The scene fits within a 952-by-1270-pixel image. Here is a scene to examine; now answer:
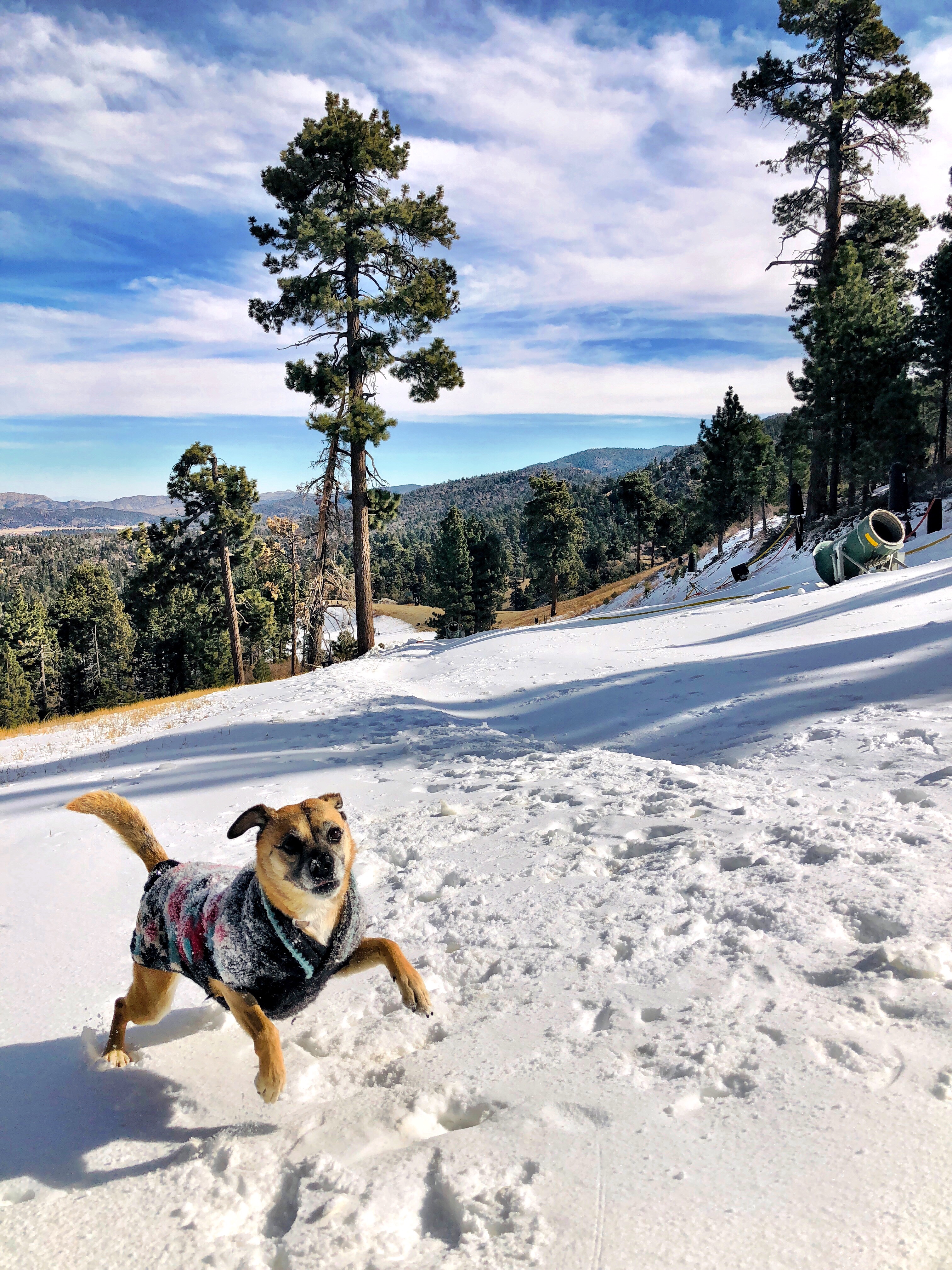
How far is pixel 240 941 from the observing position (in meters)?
2.18

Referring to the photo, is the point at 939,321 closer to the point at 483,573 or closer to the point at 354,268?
the point at 354,268

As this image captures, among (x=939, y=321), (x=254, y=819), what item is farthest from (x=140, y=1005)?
(x=939, y=321)

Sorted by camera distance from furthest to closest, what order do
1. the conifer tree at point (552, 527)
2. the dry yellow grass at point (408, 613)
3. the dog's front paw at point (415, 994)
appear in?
1. the dry yellow grass at point (408, 613)
2. the conifer tree at point (552, 527)
3. the dog's front paw at point (415, 994)

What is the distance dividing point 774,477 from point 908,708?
158 feet

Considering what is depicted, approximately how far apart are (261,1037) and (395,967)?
0.49 metres

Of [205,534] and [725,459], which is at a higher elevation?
[725,459]

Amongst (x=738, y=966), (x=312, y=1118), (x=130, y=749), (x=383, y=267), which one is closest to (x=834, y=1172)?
(x=738, y=966)

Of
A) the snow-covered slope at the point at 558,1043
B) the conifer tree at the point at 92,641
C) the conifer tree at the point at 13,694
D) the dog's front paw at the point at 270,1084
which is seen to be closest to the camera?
the snow-covered slope at the point at 558,1043

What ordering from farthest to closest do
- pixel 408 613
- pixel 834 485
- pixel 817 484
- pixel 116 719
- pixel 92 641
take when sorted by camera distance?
pixel 408 613 → pixel 92 641 → pixel 834 485 → pixel 817 484 → pixel 116 719

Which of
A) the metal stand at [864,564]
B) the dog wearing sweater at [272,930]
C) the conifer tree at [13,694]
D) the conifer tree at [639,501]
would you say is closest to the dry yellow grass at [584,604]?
the conifer tree at [639,501]

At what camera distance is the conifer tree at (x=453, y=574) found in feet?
151

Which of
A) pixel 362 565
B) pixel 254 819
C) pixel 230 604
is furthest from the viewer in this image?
pixel 230 604

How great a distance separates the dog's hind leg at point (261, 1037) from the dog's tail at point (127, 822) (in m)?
0.70

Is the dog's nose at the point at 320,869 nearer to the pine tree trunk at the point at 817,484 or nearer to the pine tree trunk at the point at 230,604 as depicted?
the pine tree trunk at the point at 817,484
